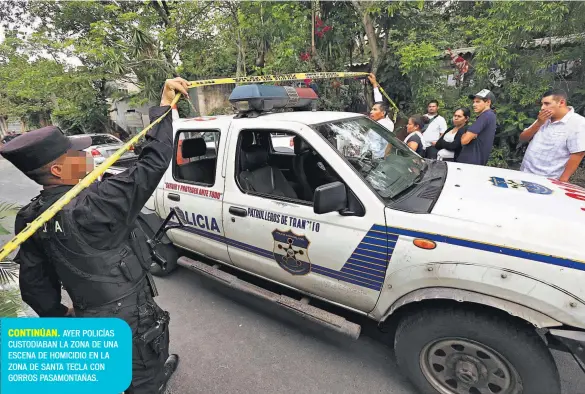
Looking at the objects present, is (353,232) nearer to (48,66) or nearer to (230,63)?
(230,63)

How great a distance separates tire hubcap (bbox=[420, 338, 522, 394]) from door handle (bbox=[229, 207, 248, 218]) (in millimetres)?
1581

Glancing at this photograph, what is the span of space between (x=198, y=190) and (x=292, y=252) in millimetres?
1144

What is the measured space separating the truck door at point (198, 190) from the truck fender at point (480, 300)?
1661mm

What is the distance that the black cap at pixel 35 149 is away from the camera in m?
1.24

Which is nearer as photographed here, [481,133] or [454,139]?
[481,133]

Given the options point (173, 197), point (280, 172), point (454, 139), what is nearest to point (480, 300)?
point (280, 172)

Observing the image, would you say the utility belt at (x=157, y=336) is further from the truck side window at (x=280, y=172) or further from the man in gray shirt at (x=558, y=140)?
the man in gray shirt at (x=558, y=140)

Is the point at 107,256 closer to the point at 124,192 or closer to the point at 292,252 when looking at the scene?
the point at 124,192

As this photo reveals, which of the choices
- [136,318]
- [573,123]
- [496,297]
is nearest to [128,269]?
[136,318]

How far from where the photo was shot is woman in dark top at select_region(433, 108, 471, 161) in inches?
152

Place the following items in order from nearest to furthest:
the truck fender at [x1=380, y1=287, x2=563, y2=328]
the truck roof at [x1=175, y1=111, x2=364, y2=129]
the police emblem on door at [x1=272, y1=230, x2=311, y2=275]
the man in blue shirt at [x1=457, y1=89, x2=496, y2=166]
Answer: the truck fender at [x1=380, y1=287, x2=563, y2=328] < the police emblem on door at [x1=272, y1=230, x2=311, y2=275] < the truck roof at [x1=175, y1=111, x2=364, y2=129] < the man in blue shirt at [x1=457, y1=89, x2=496, y2=166]

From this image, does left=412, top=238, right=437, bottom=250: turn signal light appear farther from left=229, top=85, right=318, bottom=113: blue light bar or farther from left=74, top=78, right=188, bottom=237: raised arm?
left=229, top=85, right=318, bottom=113: blue light bar
